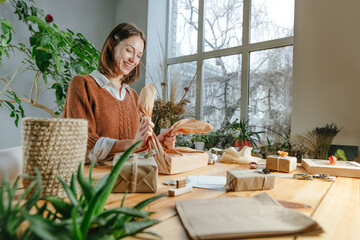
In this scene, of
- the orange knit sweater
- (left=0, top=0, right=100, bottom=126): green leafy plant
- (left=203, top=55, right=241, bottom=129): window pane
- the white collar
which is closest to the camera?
the orange knit sweater

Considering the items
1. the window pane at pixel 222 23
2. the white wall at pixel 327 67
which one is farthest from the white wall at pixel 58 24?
the white wall at pixel 327 67

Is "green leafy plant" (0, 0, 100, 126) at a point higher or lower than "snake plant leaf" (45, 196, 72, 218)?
higher

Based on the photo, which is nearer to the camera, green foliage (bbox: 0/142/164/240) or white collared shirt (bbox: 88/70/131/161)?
green foliage (bbox: 0/142/164/240)

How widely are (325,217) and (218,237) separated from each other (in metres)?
0.28

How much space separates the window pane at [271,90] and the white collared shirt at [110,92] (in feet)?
6.62

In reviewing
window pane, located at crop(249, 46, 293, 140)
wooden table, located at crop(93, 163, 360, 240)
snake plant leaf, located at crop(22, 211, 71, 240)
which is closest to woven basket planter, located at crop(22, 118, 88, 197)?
wooden table, located at crop(93, 163, 360, 240)

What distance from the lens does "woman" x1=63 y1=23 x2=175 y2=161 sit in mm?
1346

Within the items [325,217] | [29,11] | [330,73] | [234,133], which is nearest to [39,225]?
[325,217]

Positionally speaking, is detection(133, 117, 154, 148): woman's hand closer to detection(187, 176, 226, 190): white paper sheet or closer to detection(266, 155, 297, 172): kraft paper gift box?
detection(187, 176, 226, 190): white paper sheet

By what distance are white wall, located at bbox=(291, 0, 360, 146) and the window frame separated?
372 mm

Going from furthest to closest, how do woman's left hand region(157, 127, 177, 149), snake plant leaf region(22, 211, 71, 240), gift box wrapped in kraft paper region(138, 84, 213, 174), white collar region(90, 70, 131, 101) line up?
1. white collar region(90, 70, 131, 101)
2. woman's left hand region(157, 127, 177, 149)
3. gift box wrapped in kraft paper region(138, 84, 213, 174)
4. snake plant leaf region(22, 211, 71, 240)

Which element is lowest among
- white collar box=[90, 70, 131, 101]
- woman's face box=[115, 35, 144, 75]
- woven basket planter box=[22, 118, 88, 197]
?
woven basket planter box=[22, 118, 88, 197]

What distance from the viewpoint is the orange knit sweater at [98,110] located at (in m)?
1.33

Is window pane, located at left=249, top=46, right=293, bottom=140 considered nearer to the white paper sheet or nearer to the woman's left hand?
the woman's left hand
